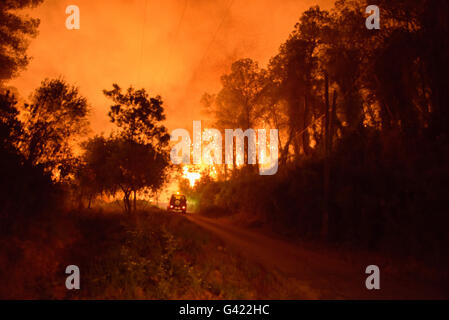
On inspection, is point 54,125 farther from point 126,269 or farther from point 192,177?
point 192,177

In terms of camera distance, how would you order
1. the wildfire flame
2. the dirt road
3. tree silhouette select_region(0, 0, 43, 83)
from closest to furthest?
1. the dirt road
2. tree silhouette select_region(0, 0, 43, 83)
3. the wildfire flame

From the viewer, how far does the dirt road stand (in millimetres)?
7602

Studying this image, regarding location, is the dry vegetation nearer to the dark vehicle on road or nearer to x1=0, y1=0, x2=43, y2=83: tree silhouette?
x1=0, y1=0, x2=43, y2=83: tree silhouette

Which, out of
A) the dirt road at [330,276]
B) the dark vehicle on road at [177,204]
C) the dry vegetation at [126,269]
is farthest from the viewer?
the dark vehicle on road at [177,204]

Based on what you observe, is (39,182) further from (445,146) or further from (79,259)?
(445,146)

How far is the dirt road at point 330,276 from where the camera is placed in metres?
7.60

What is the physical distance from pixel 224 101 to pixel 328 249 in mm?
27278

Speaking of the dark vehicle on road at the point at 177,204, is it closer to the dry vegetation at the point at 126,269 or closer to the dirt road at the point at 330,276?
the dirt road at the point at 330,276

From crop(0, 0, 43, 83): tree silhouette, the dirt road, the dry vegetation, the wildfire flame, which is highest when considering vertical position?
crop(0, 0, 43, 83): tree silhouette

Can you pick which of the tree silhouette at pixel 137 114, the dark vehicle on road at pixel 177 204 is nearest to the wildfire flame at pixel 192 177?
the dark vehicle on road at pixel 177 204

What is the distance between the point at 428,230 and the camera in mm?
11344

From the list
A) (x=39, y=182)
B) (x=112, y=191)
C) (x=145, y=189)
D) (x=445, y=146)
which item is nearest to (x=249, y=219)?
(x=145, y=189)

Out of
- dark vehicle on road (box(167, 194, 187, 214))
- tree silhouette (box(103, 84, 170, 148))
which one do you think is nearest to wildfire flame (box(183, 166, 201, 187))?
dark vehicle on road (box(167, 194, 187, 214))

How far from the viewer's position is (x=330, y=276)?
9180 millimetres
